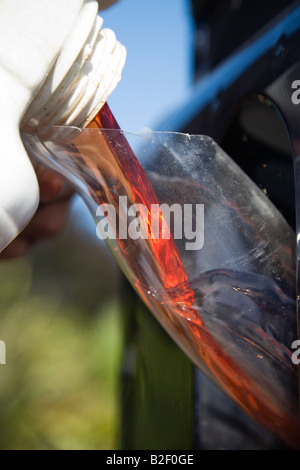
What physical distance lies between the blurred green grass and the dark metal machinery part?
7.33 ft

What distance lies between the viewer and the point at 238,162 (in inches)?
22.5

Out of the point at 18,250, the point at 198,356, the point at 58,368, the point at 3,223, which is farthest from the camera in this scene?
the point at 58,368

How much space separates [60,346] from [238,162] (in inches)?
112

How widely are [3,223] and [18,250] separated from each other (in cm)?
44

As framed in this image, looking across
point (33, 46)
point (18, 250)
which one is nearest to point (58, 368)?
point (18, 250)

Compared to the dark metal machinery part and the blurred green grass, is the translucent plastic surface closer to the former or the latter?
the dark metal machinery part

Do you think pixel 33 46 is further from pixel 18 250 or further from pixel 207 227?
pixel 18 250

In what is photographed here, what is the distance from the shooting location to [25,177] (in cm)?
35

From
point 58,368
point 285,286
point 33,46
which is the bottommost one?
point 285,286

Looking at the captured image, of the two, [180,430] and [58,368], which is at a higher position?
[58,368]

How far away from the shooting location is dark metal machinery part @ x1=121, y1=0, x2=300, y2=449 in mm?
484
